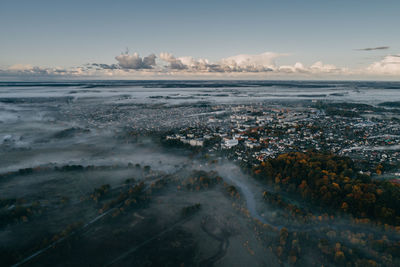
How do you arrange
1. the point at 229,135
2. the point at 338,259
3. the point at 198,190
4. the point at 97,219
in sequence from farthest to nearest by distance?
the point at 229,135
the point at 198,190
the point at 97,219
the point at 338,259

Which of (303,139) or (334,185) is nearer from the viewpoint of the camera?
(334,185)

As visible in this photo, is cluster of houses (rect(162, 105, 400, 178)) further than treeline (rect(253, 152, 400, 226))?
Yes

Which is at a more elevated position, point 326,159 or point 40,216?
point 326,159

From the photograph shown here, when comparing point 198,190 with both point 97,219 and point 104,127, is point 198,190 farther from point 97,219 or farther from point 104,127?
point 104,127

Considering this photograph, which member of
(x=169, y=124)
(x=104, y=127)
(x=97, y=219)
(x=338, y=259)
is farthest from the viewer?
(x=169, y=124)

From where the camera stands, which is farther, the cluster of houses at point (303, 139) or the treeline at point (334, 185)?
the cluster of houses at point (303, 139)

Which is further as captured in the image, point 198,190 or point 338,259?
point 198,190

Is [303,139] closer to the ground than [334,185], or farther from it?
closer to the ground

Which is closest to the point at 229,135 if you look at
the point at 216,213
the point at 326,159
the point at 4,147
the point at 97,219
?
the point at 326,159
